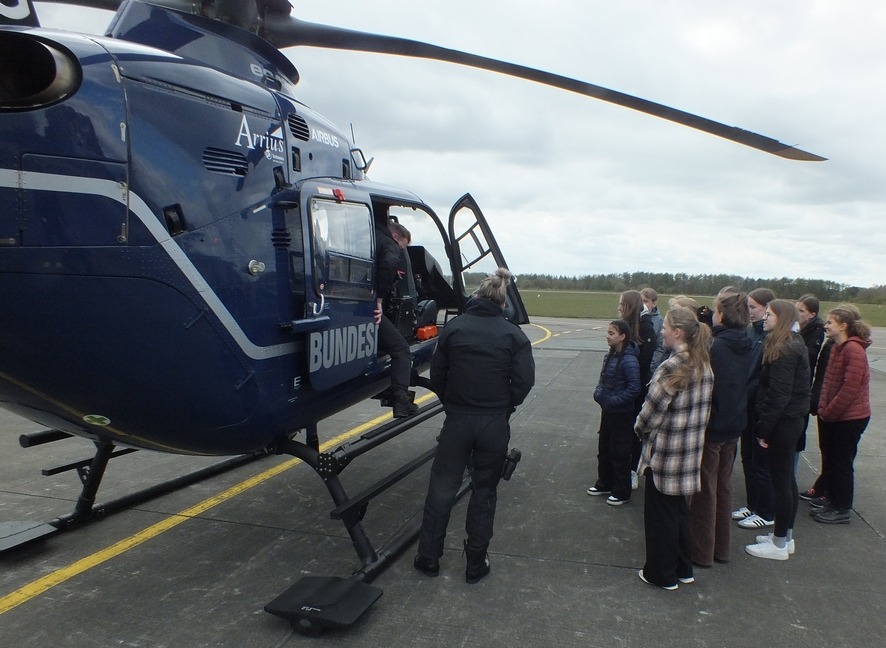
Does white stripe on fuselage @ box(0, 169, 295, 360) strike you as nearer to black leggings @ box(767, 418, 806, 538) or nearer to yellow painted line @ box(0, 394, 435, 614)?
yellow painted line @ box(0, 394, 435, 614)

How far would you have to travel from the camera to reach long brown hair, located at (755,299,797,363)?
4121 millimetres

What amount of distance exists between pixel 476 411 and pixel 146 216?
85.9 inches

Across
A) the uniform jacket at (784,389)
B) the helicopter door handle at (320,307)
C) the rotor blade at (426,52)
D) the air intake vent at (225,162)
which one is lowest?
the uniform jacket at (784,389)

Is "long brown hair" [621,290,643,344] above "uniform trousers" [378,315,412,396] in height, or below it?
above

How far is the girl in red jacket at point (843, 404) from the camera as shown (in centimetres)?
473

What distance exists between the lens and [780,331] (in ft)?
13.7

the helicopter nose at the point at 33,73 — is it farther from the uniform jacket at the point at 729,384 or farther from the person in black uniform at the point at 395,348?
the uniform jacket at the point at 729,384

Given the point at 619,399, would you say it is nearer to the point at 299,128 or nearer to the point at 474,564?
the point at 474,564

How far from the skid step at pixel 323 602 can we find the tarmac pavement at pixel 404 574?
0.11 m

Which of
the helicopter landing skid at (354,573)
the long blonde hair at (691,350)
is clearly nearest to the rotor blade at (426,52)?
the long blonde hair at (691,350)

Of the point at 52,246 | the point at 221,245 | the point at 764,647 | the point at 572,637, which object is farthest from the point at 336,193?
the point at 764,647

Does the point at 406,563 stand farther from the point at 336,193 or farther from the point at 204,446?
the point at 336,193

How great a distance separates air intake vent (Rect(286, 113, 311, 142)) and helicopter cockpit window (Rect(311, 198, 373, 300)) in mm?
459

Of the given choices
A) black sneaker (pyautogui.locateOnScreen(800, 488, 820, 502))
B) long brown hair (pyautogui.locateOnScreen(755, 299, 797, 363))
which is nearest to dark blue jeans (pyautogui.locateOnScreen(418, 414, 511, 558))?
long brown hair (pyautogui.locateOnScreen(755, 299, 797, 363))
